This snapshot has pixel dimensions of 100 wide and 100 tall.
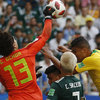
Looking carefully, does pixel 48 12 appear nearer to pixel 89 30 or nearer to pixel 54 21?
pixel 89 30

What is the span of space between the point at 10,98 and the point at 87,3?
32.7 ft

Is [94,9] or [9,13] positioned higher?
[9,13]

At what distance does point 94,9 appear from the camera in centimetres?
1360

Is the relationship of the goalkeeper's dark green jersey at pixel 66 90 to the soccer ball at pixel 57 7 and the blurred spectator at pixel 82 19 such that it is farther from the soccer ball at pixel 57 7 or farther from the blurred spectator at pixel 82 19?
the blurred spectator at pixel 82 19

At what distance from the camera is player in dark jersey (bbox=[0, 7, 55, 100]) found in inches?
177

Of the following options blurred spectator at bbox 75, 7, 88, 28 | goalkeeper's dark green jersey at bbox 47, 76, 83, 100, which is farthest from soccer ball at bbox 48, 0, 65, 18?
blurred spectator at bbox 75, 7, 88, 28

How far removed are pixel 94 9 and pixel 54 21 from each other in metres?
2.08

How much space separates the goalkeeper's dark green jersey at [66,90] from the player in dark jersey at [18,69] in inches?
19.7

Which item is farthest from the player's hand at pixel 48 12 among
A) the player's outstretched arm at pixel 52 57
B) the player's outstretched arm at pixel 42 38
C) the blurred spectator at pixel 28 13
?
the blurred spectator at pixel 28 13

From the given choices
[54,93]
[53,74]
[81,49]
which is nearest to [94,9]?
[81,49]

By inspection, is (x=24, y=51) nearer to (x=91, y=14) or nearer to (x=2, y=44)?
(x=2, y=44)

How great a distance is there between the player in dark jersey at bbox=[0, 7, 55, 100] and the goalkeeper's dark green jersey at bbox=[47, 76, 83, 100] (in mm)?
Result: 500

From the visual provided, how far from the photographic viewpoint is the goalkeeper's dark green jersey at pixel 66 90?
409cm

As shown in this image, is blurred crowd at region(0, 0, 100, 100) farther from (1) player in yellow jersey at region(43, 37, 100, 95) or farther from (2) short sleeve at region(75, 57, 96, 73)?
(2) short sleeve at region(75, 57, 96, 73)
